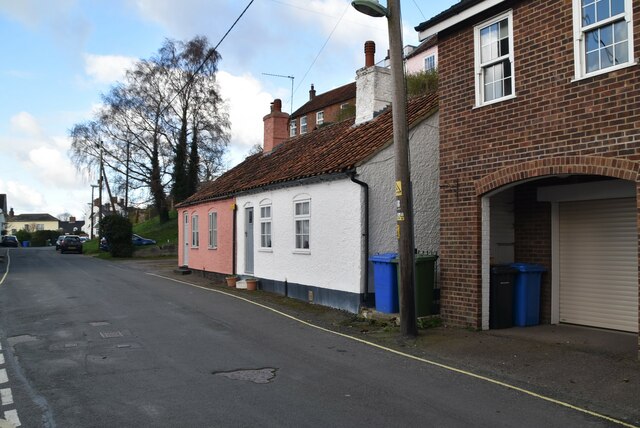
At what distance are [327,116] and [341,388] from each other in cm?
3957

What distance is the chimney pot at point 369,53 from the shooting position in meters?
17.6

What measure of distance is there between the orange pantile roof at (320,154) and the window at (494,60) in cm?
277

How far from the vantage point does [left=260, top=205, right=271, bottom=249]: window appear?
53.9 ft

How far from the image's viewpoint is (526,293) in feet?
33.4

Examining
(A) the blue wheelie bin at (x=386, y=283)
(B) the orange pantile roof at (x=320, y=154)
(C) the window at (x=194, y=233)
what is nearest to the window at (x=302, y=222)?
(B) the orange pantile roof at (x=320, y=154)

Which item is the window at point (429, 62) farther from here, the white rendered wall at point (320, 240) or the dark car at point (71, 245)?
the dark car at point (71, 245)

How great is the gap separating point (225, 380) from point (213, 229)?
15280 mm

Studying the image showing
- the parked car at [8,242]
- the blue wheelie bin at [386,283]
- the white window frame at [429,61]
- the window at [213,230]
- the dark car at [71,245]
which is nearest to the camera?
the blue wheelie bin at [386,283]

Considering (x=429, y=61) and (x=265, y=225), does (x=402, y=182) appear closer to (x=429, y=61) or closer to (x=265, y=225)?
(x=265, y=225)

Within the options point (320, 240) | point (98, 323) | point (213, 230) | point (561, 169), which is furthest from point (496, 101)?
point (213, 230)

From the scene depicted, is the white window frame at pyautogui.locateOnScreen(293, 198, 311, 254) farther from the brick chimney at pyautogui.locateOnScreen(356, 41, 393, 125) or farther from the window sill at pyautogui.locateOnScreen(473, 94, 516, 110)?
the window sill at pyautogui.locateOnScreen(473, 94, 516, 110)

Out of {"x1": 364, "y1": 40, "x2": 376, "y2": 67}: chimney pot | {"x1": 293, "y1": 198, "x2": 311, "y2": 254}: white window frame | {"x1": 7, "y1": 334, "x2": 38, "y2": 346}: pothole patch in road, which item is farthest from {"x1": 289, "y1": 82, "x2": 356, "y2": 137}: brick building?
{"x1": 7, "y1": 334, "x2": 38, "y2": 346}: pothole patch in road

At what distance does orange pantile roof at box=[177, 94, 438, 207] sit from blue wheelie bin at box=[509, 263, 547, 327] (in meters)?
4.13

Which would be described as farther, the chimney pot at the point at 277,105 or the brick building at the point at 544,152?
the chimney pot at the point at 277,105
